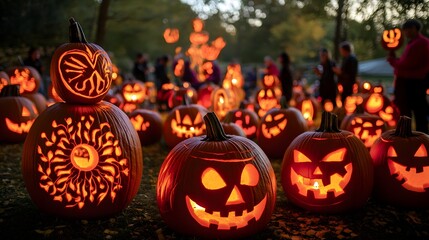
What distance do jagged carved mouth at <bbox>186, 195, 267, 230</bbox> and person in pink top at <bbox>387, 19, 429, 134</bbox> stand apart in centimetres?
465

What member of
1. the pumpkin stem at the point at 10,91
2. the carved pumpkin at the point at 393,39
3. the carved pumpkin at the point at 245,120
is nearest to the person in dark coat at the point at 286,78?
the carved pumpkin at the point at 245,120

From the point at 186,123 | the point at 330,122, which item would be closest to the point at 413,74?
the point at 330,122

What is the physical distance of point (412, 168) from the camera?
4.44 metres

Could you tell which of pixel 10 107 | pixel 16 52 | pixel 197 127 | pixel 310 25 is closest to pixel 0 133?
pixel 10 107

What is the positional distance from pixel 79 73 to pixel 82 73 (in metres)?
0.03

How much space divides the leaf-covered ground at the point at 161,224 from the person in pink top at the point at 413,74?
300cm

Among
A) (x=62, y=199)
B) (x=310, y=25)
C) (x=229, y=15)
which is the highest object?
(x=229, y=15)

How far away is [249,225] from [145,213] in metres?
1.21

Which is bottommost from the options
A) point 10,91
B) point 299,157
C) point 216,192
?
point 216,192

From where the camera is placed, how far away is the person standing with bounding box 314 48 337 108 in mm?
9969

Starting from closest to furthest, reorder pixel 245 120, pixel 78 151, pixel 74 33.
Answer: pixel 78 151 → pixel 74 33 → pixel 245 120

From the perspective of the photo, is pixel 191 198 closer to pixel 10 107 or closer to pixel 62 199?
pixel 62 199

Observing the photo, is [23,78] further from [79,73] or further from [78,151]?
[78,151]

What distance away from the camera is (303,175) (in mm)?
4359
